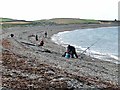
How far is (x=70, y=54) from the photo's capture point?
33094 mm

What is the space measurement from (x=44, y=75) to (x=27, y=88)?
3.35m

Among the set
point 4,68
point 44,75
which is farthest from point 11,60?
point 44,75

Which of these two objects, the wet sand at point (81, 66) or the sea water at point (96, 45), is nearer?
the wet sand at point (81, 66)

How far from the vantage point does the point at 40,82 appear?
1777 cm

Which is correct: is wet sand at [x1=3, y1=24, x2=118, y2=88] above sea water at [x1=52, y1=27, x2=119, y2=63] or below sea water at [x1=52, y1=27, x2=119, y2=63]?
above

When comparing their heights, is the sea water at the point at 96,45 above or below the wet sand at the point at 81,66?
below

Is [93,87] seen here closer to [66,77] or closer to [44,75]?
[66,77]

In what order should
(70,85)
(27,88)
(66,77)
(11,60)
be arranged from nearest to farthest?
(27,88), (70,85), (66,77), (11,60)

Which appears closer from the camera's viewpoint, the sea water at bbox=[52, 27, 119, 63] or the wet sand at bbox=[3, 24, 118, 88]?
the wet sand at bbox=[3, 24, 118, 88]

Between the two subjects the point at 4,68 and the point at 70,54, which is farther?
the point at 70,54

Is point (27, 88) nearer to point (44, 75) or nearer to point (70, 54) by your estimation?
point (44, 75)

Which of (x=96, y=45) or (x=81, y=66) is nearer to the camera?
(x=81, y=66)

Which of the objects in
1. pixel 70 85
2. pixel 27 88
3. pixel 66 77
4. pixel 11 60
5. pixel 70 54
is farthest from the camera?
pixel 70 54

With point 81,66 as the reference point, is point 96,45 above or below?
below
